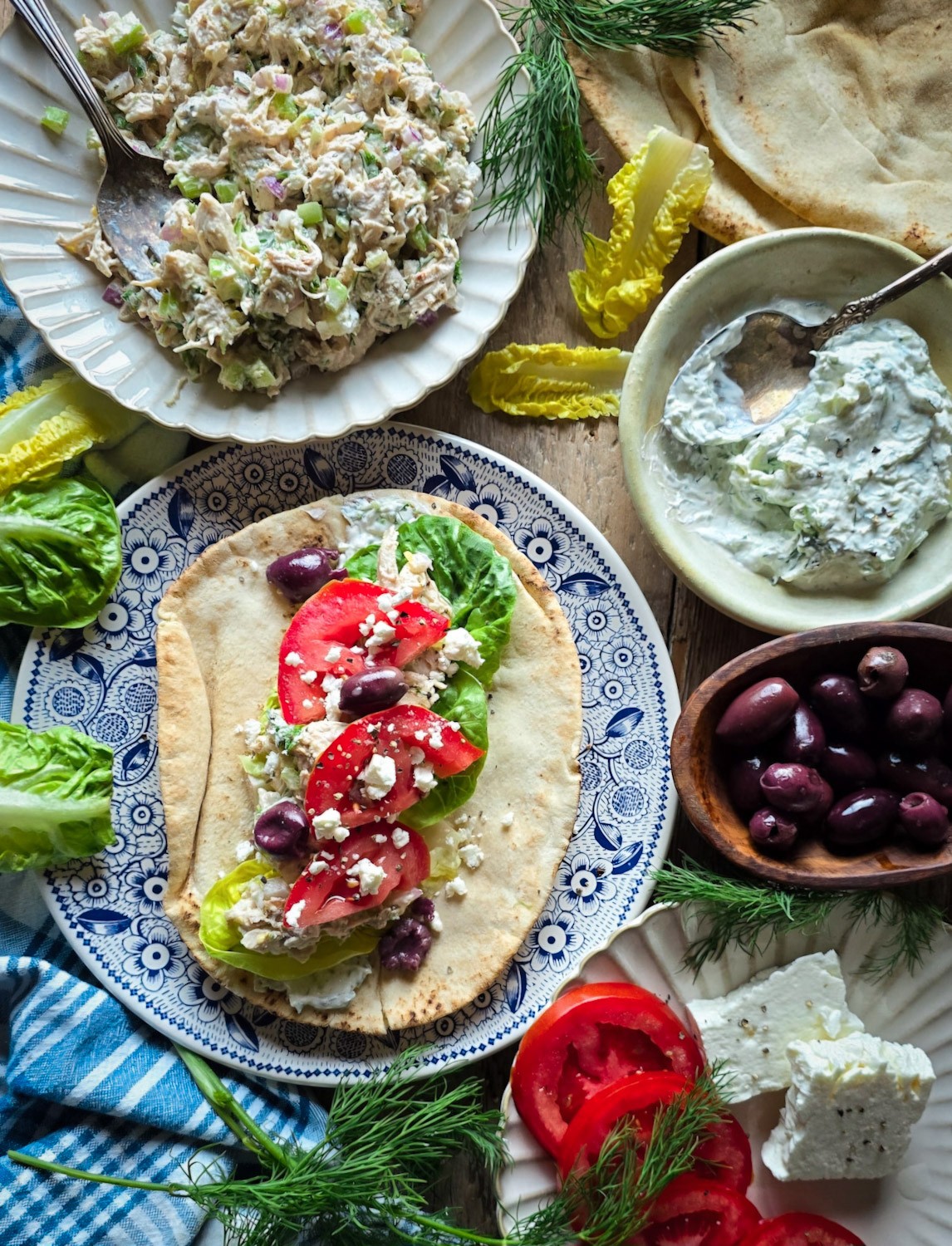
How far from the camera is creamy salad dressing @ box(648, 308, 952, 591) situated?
10.2 ft

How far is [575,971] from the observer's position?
306 centimetres

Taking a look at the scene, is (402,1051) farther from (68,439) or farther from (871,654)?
(68,439)

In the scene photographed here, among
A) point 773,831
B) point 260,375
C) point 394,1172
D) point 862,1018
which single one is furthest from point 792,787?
point 260,375

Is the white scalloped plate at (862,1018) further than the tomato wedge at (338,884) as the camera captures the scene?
Yes

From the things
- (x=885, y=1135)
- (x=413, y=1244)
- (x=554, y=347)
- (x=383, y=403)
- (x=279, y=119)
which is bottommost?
(x=885, y=1135)

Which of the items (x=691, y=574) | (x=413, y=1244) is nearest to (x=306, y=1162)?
(x=413, y=1244)

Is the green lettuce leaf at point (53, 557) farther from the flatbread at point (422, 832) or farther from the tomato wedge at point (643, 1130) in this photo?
the tomato wedge at point (643, 1130)

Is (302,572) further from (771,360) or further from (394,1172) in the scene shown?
(394,1172)

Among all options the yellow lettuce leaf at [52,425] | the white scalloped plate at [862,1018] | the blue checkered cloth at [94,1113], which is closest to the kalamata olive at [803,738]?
A: the white scalloped plate at [862,1018]

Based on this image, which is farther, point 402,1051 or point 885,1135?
point 402,1051

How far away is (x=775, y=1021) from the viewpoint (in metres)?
3.03

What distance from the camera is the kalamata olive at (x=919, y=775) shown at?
2945 millimetres

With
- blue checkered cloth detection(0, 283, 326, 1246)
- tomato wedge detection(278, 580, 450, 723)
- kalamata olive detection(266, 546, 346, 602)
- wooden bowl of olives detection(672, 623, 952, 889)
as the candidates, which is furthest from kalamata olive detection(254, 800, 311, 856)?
wooden bowl of olives detection(672, 623, 952, 889)

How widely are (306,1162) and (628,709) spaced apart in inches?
64.7
